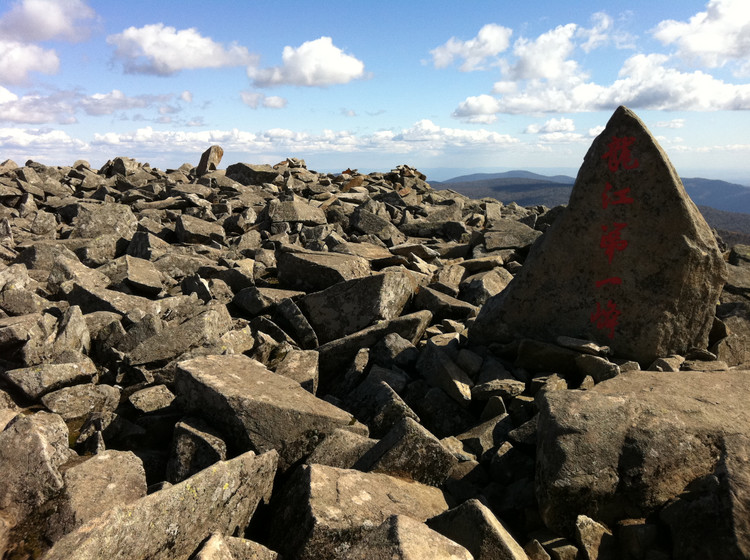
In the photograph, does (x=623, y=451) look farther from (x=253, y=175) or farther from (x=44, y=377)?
(x=253, y=175)

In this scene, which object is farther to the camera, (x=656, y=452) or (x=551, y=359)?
(x=551, y=359)

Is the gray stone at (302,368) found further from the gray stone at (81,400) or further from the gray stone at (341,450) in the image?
the gray stone at (81,400)

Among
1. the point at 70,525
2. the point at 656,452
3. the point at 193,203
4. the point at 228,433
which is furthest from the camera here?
the point at 193,203

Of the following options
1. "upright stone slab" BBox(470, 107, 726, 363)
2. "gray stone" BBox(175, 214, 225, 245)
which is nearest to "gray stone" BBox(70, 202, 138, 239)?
"gray stone" BBox(175, 214, 225, 245)

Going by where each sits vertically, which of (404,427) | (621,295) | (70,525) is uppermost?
(621,295)

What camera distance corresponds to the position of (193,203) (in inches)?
889

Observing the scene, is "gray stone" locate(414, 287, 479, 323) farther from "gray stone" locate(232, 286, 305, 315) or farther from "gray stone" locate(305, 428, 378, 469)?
"gray stone" locate(305, 428, 378, 469)

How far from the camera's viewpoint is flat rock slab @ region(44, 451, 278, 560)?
13.4ft

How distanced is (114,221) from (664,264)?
643 inches

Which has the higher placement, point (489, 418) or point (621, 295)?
point (621, 295)

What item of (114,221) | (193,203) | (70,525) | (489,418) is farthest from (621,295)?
(193,203)

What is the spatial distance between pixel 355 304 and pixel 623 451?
6342mm

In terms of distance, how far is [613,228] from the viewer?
895 cm

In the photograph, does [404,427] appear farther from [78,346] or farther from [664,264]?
[78,346]
